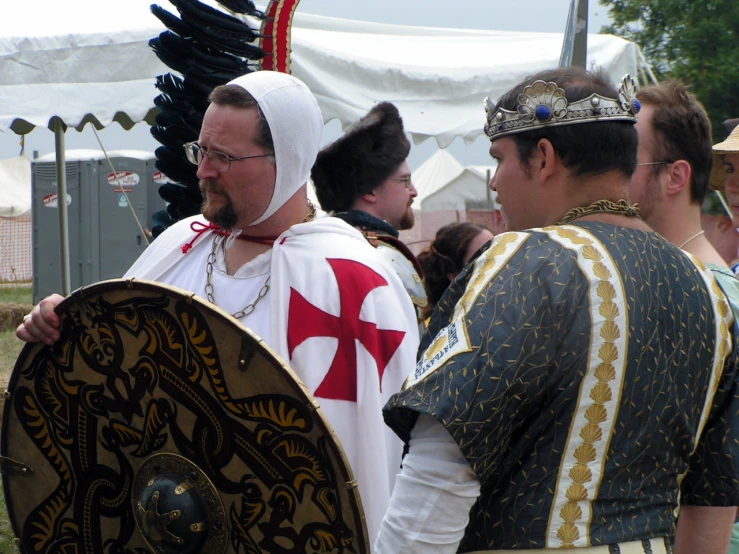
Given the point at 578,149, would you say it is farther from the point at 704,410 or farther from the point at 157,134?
the point at 157,134

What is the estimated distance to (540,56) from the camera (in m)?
6.66

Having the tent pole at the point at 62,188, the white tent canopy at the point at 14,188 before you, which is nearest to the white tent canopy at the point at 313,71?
the tent pole at the point at 62,188

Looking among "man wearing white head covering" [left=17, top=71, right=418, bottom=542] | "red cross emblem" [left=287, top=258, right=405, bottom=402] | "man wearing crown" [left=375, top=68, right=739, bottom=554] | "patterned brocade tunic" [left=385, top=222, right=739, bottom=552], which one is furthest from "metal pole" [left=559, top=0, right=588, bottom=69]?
"patterned brocade tunic" [left=385, top=222, right=739, bottom=552]

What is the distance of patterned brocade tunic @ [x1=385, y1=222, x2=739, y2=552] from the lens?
1380 mm

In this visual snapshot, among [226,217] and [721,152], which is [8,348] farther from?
[721,152]

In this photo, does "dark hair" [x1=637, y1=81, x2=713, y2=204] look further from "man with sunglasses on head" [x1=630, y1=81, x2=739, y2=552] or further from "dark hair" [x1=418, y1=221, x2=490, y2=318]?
"dark hair" [x1=418, y1=221, x2=490, y2=318]

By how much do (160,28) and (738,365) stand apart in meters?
4.85

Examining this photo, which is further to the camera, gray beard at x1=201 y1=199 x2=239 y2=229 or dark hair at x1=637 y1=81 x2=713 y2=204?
gray beard at x1=201 y1=199 x2=239 y2=229

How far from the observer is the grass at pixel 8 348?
15.8 ft

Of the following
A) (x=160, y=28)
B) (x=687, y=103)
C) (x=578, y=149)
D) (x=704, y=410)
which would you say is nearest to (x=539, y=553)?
(x=704, y=410)

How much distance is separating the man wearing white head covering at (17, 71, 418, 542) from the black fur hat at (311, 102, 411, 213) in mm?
1223

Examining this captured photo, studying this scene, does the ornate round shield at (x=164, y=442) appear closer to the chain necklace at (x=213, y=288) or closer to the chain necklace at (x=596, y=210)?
the chain necklace at (x=213, y=288)

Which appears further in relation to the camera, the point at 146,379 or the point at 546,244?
the point at 146,379

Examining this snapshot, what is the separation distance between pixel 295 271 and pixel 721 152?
5.00 ft
